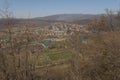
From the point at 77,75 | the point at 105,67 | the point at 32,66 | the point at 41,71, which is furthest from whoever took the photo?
the point at 41,71

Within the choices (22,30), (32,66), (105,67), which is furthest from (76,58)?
(22,30)

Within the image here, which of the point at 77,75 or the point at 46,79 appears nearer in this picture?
the point at 77,75

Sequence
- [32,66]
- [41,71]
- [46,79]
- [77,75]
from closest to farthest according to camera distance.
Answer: [77,75]
[32,66]
[46,79]
[41,71]

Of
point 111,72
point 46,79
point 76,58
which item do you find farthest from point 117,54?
point 46,79

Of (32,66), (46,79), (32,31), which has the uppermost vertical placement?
(32,31)

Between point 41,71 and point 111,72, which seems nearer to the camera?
point 111,72

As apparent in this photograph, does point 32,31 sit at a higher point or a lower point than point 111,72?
higher

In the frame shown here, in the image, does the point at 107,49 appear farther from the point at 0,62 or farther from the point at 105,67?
the point at 0,62

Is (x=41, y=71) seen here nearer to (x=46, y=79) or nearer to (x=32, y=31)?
(x=46, y=79)

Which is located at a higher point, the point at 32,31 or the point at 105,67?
the point at 32,31
